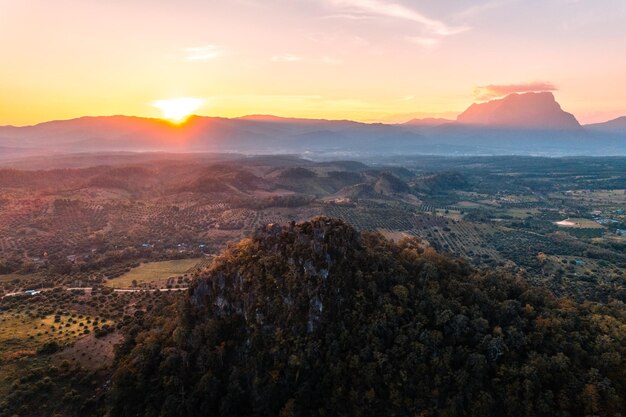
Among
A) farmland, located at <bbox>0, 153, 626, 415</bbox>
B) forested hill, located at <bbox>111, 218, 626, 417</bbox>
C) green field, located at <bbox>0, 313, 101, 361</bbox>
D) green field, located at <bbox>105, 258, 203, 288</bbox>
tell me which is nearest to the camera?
forested hill, located at <bbox>111, 218, 626, 417</bbox>

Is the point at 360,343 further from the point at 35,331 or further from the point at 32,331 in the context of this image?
the point at 32,331

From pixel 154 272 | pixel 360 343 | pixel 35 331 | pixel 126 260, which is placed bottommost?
pixel 35 331

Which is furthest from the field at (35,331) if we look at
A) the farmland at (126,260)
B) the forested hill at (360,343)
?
the forested hill at (360,343)

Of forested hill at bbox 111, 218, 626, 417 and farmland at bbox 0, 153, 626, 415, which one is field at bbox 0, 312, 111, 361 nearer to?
farmland at bbox 0, 153, 626, 415

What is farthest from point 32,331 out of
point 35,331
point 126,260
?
point 126,260

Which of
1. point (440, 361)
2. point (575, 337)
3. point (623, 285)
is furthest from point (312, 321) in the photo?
point (623, 285)

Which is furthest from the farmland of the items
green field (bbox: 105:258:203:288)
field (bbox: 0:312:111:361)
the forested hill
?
the forested hill
